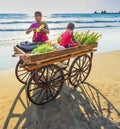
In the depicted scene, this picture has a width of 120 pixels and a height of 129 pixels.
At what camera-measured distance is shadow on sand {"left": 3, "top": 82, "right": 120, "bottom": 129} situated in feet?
13.8

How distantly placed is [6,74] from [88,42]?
2931 mm

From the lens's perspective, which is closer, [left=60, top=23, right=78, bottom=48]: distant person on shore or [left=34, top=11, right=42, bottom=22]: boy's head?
[left=60, top=23, right=78, bottom=48]: distant person on shore

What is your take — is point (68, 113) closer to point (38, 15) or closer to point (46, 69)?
point (46, 69)

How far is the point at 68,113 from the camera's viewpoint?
15.0 feet

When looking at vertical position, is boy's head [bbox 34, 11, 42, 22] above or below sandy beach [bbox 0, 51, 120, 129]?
above

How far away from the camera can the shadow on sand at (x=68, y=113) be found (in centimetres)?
420

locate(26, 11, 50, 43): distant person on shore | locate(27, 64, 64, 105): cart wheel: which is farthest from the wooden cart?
locate(26, 11, 50, 43): distant person on shore

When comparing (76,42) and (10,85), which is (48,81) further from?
(10,85)

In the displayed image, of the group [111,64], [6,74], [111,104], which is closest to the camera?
[111,104]

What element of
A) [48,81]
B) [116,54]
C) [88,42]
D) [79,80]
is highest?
[88,42]

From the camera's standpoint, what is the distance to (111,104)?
16.5ft

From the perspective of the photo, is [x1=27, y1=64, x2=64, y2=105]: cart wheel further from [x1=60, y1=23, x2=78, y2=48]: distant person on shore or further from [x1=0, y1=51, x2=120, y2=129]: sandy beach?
[x1=60, y1=23, x2=78, y2=48]: distant person on shore

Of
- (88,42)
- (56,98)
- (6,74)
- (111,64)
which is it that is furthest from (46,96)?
(111,64)

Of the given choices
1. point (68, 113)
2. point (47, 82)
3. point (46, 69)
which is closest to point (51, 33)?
point (46, 69)
